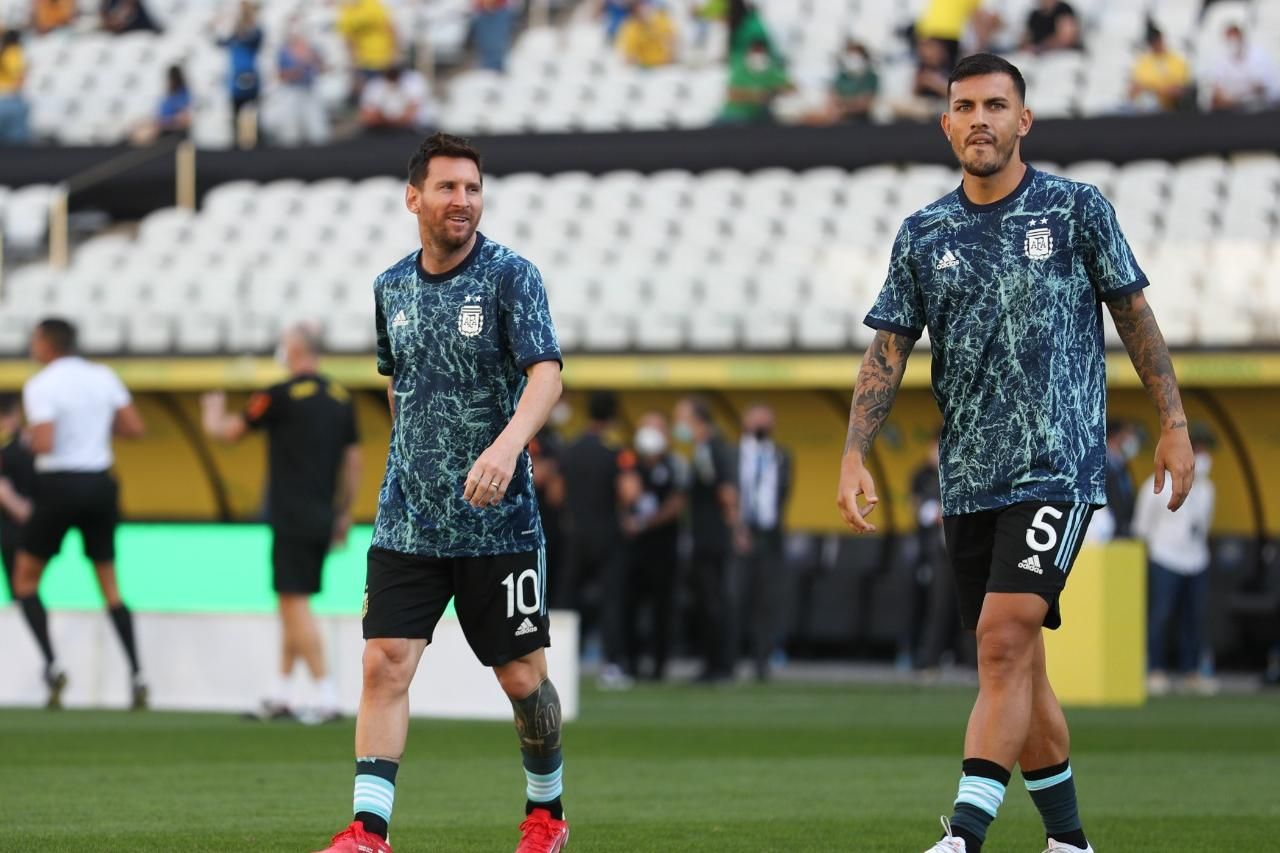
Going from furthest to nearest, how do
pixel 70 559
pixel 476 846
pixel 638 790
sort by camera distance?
1. pixel 70 559
2. pixel 638 790
3. pixel 476 846

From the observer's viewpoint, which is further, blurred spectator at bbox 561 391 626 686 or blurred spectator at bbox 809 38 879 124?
blurred spectator at bbox 809 38 879 124

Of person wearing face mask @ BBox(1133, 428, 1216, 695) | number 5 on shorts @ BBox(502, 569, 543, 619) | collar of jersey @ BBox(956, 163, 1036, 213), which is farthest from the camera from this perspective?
person wearing face mask @ BBox(1133, 428, 1216, 695)

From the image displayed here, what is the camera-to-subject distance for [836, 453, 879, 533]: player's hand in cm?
635

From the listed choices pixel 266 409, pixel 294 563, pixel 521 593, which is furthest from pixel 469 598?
pixel 266 409

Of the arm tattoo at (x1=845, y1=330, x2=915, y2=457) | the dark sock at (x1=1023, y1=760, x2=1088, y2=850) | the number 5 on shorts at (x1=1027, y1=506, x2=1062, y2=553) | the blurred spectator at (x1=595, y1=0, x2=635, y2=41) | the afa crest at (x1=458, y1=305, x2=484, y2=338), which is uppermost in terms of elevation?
the blurred spectator at (x1=595, y1=0, x2=635, y2=41)

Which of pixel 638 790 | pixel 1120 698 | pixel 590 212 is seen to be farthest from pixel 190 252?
pixel 638 790

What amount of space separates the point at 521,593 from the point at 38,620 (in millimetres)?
8328

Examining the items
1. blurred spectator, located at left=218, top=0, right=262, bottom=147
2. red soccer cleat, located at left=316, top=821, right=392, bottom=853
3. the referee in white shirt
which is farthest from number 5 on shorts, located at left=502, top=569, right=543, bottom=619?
blurred spectator, located at left=218, top=0, right=262, bottom=147

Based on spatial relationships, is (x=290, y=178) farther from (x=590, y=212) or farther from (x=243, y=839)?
(x=243, y=839)

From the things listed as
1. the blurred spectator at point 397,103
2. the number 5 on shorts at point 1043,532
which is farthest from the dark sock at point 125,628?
the blurred spectator at point 397,103

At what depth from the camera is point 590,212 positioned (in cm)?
2311

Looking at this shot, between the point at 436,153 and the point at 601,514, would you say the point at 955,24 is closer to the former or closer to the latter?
the point at 601,514

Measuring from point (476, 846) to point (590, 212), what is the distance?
52.2 feet

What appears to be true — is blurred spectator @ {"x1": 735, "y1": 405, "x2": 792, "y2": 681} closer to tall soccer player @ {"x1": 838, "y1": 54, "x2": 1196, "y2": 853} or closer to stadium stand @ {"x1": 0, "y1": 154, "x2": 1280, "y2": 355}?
stadium stand @ {"x1": 0, "y1": 154, "x2": 1280, "y2": 355}
